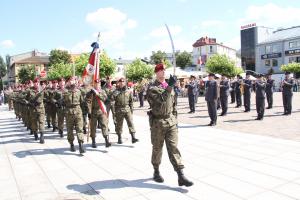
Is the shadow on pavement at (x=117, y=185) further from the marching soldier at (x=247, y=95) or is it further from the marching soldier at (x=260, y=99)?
the marching soldier at (x=247, y=95)

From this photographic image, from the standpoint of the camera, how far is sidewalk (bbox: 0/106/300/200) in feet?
18.0

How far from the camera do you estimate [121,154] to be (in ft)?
27.6

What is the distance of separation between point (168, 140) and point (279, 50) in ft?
205

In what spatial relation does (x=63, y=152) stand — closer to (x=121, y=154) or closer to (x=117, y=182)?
(x=121, y=154)

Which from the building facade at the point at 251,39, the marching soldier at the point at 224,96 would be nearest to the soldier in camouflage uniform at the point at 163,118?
the marching soldier at the point at 224,96

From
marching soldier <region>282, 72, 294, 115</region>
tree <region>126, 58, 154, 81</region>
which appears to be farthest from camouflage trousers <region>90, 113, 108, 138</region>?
tree <region>126, 58, 154, 81</region>

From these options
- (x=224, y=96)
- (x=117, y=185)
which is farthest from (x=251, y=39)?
(x=117, y=185)

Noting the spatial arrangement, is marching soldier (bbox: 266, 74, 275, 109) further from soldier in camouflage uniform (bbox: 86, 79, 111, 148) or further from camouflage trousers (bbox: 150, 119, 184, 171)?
camouflage trousers (bbox: 150, 119, 184, 171)

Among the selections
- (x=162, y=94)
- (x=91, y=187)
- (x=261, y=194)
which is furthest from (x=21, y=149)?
(x=261, y=194)

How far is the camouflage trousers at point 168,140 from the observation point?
18.5 ft

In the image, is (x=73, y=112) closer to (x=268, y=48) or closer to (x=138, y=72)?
(x=138, y=72)

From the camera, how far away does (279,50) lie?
62.7 metres

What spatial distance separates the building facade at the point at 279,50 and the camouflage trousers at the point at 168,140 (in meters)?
59.5

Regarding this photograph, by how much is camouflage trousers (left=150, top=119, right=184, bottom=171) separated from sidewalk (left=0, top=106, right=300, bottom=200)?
1.52ft
